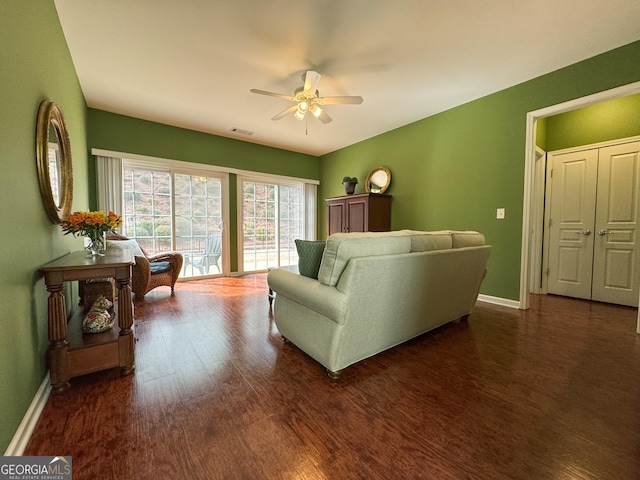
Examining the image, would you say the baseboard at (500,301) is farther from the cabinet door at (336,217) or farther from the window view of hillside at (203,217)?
the window view of hillside at (203,217)

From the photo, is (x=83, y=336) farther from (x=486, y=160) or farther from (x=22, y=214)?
(x=486, y=160)

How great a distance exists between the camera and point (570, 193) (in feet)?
11.8

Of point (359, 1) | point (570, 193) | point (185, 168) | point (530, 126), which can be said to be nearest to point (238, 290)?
point (185, 168)

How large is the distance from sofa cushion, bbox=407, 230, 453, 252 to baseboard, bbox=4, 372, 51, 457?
2.25 metres

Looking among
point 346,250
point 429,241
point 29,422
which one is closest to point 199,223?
point 29,422

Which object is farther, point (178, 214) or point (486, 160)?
point (178, 214)

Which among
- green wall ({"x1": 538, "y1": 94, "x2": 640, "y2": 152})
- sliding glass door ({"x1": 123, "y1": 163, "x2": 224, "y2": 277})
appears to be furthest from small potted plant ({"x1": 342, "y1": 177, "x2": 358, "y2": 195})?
green wall ({"x1": 538, "y1": 94, "x2": 640, "y2": 152})

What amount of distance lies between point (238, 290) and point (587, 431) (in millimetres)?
3667

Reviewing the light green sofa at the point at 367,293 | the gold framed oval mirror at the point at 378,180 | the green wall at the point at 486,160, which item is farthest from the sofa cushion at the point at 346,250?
the gold framed oval mirror at the point at 378,180

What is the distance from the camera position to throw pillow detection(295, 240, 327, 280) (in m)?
1.87

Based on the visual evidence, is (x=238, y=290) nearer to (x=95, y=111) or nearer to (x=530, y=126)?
(x=95, y=111)

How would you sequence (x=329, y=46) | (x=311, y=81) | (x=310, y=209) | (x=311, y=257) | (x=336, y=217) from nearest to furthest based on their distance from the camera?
1. (x=311, y=257)
2. (x=329, y=46)
3. (x=311, y=81)
4. (x=336, y=217)
5. (x=310, y=209)

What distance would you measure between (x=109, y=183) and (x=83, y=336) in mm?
2962

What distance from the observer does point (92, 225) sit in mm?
1823
